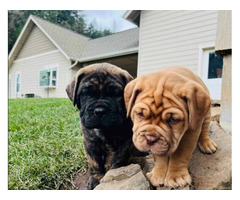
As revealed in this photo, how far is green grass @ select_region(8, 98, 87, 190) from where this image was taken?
1.80m

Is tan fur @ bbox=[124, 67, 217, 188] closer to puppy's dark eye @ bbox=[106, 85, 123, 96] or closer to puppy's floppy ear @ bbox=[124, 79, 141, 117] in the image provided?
puppy's floppy ear @ bbox=[124, 79, 141, 117]

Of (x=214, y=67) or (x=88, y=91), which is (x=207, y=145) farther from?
(x=214, y=67)

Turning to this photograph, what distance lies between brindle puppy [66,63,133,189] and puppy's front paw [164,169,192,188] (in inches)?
15.9

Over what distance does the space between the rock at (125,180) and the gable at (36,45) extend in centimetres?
337

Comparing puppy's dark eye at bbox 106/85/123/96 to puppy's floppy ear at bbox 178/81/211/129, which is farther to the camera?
puppy's dark eye at bbox 106/85/123/96

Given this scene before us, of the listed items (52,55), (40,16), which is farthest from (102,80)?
(52,55)

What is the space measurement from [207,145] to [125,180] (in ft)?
2.00

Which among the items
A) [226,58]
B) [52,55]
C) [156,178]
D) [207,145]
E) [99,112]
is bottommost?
[156,178]

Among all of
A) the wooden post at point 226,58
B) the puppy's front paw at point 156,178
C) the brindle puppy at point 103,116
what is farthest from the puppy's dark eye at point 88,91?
the wooden post at point 226,58

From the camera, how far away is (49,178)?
5.95ft

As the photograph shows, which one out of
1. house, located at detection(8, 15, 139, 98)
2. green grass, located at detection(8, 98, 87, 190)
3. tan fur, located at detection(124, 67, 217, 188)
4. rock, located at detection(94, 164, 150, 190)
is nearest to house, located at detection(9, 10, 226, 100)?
house, located at detection(8, 15, 139, 98)

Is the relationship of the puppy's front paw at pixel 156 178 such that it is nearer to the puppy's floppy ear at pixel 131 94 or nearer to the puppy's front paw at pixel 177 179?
the puppy's front paw at pixel 177 179

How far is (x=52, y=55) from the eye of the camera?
14.9 feet
